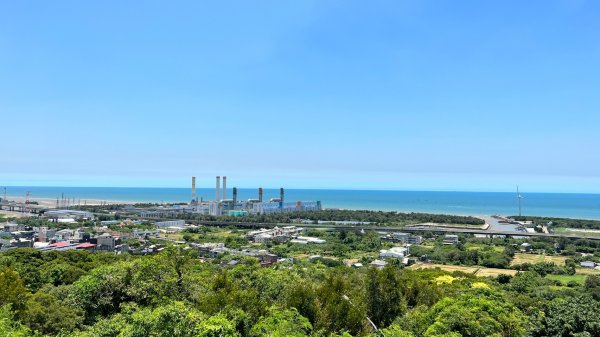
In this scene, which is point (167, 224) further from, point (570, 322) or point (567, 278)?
point (570, 322)

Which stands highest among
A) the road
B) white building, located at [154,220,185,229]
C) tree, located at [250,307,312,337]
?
tree, located at [250,307,312,337]

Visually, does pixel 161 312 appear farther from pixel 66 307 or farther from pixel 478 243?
pixel 478 243

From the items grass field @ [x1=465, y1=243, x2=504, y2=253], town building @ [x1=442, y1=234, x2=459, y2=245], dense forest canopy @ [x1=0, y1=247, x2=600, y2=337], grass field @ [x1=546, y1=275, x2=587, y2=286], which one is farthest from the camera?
town building @ [x1=442, y1=234, x2=459, y2=245]

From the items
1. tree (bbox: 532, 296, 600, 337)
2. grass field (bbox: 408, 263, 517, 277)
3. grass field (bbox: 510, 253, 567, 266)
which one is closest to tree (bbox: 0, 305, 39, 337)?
tree (bbox: 532, 296, 600, 337)

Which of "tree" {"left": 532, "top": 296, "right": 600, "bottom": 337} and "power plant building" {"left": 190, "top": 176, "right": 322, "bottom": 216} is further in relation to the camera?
"power plant building" {"left": 190, "top": 176, "right": 322, "bottom": 216}

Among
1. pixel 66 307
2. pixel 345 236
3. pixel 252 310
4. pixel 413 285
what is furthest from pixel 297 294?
pixel 345 236

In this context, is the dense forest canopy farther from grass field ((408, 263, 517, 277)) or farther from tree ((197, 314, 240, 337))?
grass field ((408, 263, 517, 277))
